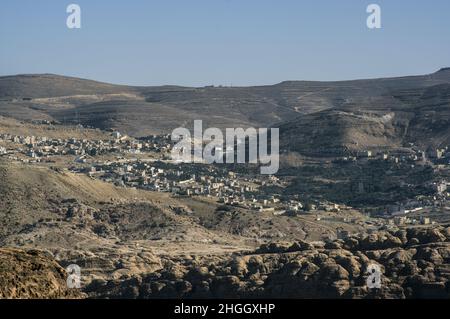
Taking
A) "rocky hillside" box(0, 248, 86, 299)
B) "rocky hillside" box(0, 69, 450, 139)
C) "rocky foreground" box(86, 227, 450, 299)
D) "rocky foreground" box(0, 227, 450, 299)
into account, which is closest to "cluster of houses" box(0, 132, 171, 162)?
"rocky hillside" box(0, 69, 450, 139)

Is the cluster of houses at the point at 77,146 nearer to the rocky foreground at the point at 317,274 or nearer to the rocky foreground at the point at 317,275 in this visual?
the rocky foreground at the point at 317,274

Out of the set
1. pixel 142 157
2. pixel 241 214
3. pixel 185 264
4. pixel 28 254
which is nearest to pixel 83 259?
pixel 185 264

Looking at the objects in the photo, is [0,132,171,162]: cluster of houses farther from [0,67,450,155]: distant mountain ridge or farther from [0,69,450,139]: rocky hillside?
[0,69,450,139]: rocky hillside

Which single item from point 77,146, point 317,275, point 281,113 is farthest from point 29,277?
point 281,113

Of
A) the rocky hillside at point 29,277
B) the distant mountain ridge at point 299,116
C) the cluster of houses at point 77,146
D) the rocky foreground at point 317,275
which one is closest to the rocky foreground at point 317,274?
the rocky foreground at point 317,275

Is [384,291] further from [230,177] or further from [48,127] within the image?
[48,127]

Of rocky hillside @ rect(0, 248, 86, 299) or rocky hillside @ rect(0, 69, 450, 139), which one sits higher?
rocky hillside @ rect(0, 248, 86, 299)

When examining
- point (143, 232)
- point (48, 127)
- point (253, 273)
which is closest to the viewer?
point (253, 273)

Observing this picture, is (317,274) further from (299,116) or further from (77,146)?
(299,116)
